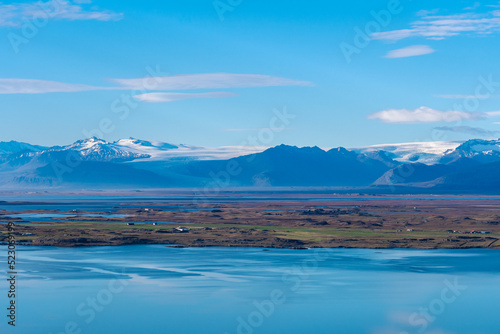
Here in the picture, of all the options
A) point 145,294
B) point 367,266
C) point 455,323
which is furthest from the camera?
point 367,266

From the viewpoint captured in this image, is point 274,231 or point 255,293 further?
point 274,231

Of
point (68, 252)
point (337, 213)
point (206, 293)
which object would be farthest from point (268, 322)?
point (337, 213)

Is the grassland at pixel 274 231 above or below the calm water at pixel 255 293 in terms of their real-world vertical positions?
above

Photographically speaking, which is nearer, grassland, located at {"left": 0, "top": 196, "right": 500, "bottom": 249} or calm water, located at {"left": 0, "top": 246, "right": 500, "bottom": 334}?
calm water, located at {"left": 0, "top": 246, "right": 500, "bottom": 334}

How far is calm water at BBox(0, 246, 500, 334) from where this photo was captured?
4262 cm

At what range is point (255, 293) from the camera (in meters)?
50.8

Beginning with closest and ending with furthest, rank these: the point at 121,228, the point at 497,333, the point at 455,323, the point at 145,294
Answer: the point at 497,333, the point at 455,323, the point at 145,294, the point at 121,228

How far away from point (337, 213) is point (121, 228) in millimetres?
47203

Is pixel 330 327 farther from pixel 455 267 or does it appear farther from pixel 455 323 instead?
pixel 455 267

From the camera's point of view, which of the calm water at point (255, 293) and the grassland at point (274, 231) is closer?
the calm water at point (255, 293)

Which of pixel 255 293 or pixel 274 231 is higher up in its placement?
pixel 274 231

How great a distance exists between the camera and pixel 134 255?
71.1 meters

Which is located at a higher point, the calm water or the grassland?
the grassland

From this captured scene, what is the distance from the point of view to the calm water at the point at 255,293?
140 ft
